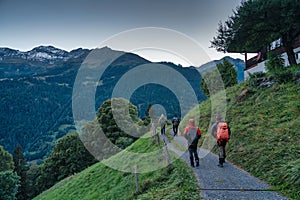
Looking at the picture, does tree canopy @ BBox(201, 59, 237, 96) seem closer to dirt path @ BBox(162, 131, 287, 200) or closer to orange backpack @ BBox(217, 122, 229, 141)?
orange backpack @ BBox(217, 122, 229, 141)

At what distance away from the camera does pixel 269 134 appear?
43.7ft

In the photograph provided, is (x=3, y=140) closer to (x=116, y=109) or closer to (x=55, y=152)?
(x=55, y=152)

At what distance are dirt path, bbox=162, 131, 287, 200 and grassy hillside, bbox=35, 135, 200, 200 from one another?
38 cm

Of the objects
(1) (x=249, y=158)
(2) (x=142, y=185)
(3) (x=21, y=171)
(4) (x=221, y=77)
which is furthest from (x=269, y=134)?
(3) (x=21, y=171)

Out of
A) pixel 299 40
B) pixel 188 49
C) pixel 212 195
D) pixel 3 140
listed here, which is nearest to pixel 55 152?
pixel 188 49

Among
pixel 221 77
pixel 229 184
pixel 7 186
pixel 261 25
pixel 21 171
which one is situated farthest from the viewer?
pixel 21 171

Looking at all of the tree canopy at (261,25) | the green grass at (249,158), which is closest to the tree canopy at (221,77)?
the tree canopy at (261,25)

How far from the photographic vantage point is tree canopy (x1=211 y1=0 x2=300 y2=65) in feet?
73.8

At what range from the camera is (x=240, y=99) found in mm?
22891

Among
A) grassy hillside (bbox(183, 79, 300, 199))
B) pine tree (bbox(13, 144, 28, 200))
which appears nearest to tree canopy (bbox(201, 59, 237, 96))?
grassy hillside (bbox(183, 79, 300, 199))

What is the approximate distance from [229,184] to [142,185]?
4484mm

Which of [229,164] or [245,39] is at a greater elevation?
[245,39]

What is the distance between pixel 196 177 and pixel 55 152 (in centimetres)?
4708

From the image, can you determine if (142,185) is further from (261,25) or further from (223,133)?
(261,25)
